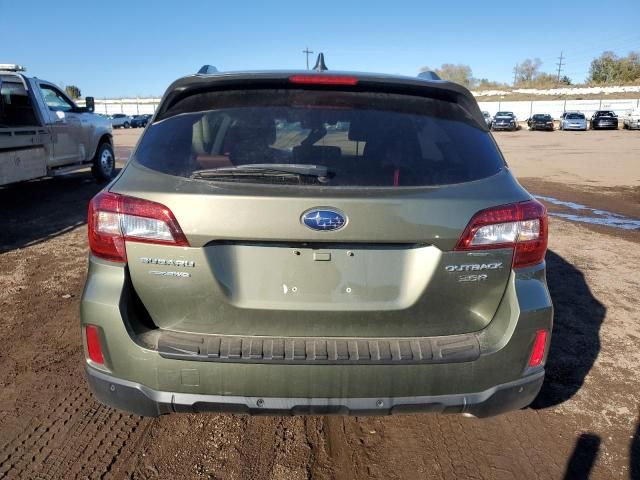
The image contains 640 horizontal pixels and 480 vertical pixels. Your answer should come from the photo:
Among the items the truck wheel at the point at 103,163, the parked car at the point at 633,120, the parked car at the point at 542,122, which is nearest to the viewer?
the truck wheel at the point at 103,163

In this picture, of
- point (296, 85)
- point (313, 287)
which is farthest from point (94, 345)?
point (296, 85)

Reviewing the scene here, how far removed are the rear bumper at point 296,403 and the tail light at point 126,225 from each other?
576 mm

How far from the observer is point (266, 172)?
2.28 metres

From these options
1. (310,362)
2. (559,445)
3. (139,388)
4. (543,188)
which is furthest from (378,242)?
(543,188)

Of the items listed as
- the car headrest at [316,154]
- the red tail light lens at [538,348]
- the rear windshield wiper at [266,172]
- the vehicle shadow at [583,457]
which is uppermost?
the car headrest at [316,154]

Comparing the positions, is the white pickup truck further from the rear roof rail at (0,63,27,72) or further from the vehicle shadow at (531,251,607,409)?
the vehicle shadow at (531,251,607,409)

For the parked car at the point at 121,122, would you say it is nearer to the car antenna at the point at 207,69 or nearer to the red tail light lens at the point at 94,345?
the car antenna at the point at 207,69

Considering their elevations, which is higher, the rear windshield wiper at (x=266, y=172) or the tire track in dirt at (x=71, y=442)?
the rear windshield wiper at (x=266, y=172)

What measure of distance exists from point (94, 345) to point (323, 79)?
159 centimetres

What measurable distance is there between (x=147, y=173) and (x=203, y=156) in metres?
0.26

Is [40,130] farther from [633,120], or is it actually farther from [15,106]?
[633,120]

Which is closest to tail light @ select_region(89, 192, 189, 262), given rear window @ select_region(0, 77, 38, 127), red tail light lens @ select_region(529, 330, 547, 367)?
red tail light lens @ select_region(529, 330, 547, 367)

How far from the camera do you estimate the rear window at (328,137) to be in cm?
236

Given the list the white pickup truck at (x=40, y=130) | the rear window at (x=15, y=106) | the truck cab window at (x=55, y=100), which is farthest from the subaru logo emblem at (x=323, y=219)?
the truck cab window at (x=55, y=100)
